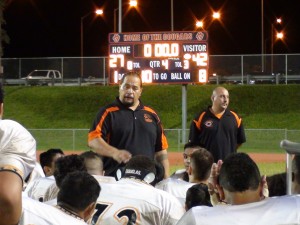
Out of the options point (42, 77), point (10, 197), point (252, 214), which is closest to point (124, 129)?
point (252, 214)

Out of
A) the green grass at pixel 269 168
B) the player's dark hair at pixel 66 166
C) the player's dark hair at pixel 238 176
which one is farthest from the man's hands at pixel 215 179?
the green grass at pixel 269 168

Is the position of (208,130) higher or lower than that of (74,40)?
lower

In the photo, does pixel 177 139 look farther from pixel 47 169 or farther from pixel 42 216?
pixel 42 216

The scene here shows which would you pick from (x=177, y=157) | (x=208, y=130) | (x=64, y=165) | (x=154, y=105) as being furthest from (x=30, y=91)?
(x=64, y=165)

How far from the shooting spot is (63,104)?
3600 centimetres

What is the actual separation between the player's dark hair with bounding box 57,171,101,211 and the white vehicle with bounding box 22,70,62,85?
34.1 m

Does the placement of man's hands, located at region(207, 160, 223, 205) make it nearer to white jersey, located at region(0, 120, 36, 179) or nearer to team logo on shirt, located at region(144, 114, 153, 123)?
white jersey, located at region(0, 120, 36, 179)

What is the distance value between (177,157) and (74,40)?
42276 mm

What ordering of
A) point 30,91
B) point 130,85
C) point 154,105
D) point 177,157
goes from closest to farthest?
point 130,85, point 177,157, point 154,105, point 30,91

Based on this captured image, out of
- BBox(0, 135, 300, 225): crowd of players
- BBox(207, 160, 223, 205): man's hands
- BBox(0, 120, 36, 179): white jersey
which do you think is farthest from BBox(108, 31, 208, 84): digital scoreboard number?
BBox(0, 120, 36, 179): white jersey

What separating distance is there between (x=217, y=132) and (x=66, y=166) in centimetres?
403

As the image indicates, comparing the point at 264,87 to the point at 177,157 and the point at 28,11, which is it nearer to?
the point at 177,157

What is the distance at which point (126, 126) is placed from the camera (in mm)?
7230

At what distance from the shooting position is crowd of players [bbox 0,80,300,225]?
10.8 ft
